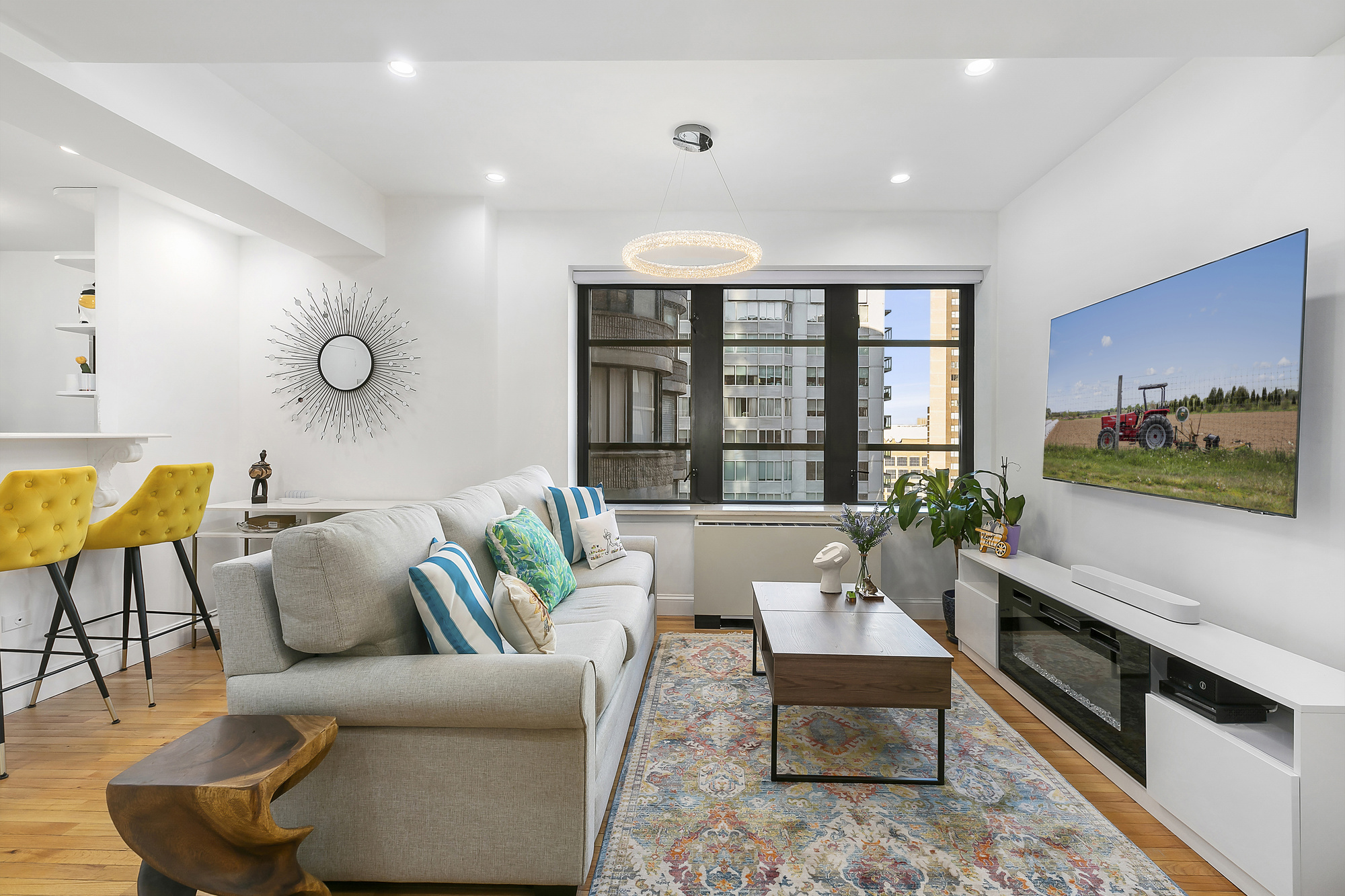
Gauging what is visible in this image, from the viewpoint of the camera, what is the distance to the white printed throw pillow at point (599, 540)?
3.37m

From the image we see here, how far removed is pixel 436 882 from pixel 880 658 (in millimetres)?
1483

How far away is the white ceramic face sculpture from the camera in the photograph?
9.73 ft

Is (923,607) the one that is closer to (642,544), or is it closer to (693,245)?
(642,544)

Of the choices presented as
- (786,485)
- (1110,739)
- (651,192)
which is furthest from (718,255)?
(1110,739)

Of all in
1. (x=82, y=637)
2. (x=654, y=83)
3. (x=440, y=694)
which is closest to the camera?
(x=440, y=694)

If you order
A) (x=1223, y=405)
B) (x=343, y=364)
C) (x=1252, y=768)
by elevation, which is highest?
(x=343, y=364)

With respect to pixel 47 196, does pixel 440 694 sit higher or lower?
lower

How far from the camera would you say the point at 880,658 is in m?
2.15

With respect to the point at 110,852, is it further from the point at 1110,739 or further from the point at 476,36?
the point at 1110,739

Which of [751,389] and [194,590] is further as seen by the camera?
[751,389]

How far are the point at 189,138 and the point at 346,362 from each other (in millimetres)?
1712

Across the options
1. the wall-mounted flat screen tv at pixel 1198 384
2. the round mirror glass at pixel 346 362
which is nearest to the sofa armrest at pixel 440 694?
→ the wall-mounted flat screen tv at pixel 1198 384

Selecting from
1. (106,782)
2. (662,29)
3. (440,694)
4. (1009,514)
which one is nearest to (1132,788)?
(1009,514)

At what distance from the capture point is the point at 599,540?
3.40m
